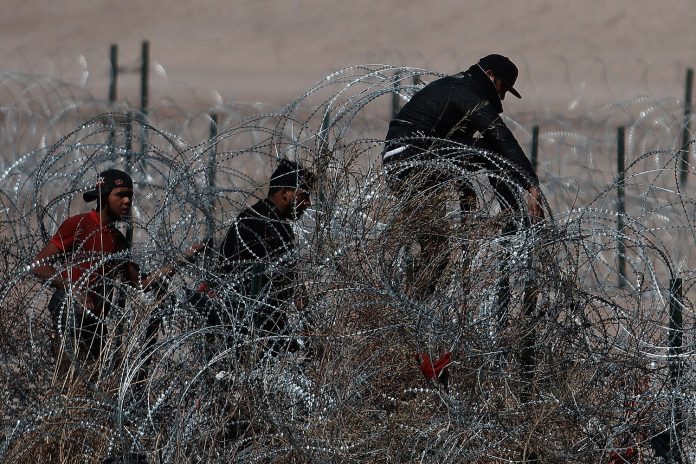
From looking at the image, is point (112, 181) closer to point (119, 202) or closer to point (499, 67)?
point (119, 202)

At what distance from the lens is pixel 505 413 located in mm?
5492

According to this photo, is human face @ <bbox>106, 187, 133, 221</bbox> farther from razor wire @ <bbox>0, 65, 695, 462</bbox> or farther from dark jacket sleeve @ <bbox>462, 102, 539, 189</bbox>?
dark jacket sleeve @ <bbox>462, 102, 539, 189</bbox>

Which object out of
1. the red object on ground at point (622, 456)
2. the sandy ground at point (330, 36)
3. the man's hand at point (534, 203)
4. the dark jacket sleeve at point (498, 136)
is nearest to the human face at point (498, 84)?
the dark jacket sleeve at point (498, 136)

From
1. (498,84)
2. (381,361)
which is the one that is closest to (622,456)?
(381,361)

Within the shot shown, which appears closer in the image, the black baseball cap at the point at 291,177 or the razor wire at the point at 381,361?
the razor wire at the point at 381,361

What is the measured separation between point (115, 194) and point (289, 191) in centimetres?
82

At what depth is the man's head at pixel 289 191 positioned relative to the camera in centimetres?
634

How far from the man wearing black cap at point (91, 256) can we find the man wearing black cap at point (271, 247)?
1.16 ft

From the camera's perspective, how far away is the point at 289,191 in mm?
6480

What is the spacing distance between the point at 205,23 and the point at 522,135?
15.9 m

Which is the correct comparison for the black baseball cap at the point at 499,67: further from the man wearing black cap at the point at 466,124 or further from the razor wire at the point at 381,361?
the razor wire at the point at 381,361

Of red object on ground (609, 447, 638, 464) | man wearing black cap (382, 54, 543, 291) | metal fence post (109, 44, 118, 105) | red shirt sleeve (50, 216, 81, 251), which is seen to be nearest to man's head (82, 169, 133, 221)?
red shirt sleeve (50, 216, 81, 251)

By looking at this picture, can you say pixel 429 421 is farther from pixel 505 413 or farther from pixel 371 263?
pixel 371 263

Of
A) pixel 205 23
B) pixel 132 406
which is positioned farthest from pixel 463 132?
pixel 205 23
